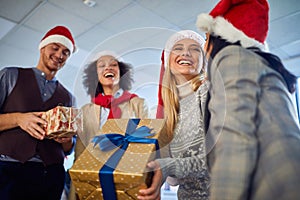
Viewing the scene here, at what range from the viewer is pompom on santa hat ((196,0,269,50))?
632mm

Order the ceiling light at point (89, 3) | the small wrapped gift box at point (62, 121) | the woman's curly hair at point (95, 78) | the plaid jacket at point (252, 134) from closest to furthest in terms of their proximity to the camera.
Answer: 1. the plaid jacket at point (252, 134)
2. the small wrapped gift box at point (62, 121)
3. the woman's curly hair at point (95, 78)
4. the ceiling light at point (89, 3)

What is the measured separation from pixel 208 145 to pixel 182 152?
0.12 metres

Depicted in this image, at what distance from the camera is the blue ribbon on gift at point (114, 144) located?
537mm

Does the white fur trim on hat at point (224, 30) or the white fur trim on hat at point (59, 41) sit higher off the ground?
the white fur trim on hat at point (59, 41)

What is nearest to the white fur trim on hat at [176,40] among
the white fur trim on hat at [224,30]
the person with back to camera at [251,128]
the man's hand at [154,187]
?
the white fur trim on hat at [224,30]

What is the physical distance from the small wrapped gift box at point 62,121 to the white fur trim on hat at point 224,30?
46 cm

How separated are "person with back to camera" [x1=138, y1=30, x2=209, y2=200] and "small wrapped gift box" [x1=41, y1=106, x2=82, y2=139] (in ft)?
0.86

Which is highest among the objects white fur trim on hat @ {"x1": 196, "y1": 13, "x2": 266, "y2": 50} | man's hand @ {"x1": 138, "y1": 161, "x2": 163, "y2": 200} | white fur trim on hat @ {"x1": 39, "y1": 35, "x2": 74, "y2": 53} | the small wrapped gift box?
white fur trim on hat @ {"x1": 39, "y1": 35, "x2": 74, "y2": 53}

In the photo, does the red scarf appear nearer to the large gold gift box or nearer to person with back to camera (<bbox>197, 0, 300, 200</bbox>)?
the large gold gift box

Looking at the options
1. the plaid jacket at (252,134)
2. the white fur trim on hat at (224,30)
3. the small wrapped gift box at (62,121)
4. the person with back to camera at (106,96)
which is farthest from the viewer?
the person with back to camera at (106,96)

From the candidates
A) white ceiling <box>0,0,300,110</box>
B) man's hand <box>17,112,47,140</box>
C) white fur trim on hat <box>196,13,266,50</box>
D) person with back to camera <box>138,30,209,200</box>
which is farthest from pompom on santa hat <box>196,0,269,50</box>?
white ceiling <box>0,0,300,110</box>

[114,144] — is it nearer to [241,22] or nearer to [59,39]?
[241,22]

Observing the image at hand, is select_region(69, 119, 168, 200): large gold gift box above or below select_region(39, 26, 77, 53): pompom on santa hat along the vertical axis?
below

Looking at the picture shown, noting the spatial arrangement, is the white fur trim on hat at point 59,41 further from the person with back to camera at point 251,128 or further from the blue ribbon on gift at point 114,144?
the person with back to camera at point 251,128
